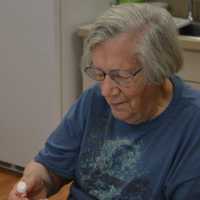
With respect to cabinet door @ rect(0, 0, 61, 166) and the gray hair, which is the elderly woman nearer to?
the gray hair

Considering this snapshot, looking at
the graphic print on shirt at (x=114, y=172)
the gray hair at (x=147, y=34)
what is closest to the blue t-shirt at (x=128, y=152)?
the graphic print on shirt at (x=114, y=172)

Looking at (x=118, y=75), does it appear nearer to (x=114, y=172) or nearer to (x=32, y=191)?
(x=114, y=172)

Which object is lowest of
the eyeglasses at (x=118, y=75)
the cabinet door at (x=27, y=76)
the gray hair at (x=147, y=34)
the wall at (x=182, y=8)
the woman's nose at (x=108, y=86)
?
the cabinet door at (x=27, y=76)

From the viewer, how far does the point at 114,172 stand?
1354 millimetres

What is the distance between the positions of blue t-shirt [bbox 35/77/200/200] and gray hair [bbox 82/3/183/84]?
0.13m

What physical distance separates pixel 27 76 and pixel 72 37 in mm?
319

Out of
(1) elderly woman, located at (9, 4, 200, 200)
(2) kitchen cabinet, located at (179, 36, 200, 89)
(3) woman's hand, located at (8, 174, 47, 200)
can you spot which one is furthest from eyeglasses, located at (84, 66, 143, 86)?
(2) kitchen cabinet, located at (179, 36, 200, 89)

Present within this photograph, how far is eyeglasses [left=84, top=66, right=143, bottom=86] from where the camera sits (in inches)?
47.7

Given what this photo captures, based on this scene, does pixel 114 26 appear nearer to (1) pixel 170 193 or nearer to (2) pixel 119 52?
(2) pixel 119 52

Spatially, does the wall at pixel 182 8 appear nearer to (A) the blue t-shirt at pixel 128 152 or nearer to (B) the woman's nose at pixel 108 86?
(A) the blue t-shirt at pixel 128 152

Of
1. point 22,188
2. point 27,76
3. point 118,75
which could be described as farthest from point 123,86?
point 27,76

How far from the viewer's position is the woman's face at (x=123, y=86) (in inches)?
47.1

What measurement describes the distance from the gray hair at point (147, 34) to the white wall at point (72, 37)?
120cm

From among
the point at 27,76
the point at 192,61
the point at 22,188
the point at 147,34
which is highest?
the point at 147,34
